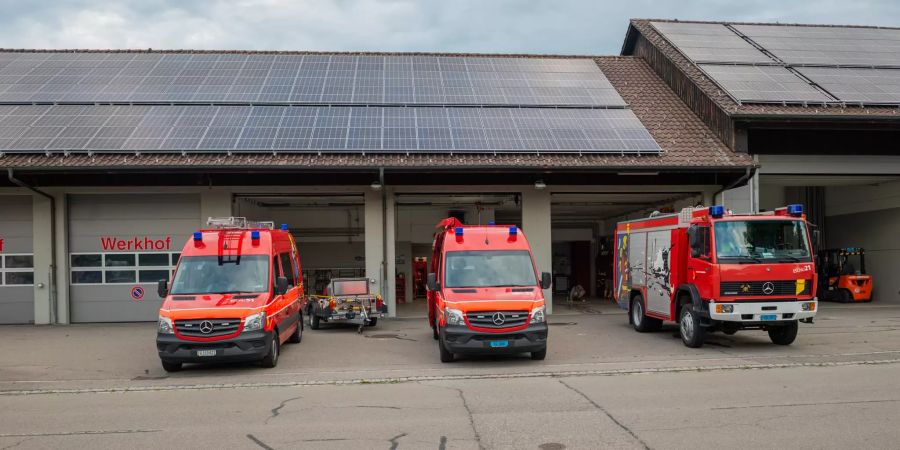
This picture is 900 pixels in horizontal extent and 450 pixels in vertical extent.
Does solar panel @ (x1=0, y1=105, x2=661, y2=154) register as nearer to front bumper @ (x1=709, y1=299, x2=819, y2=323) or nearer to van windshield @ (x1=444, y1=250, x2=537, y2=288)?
van windshield @ (x1=444, y1=250, x2=537, y2=288)

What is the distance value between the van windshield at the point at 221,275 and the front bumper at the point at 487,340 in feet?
11.7

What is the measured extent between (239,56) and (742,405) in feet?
75.8

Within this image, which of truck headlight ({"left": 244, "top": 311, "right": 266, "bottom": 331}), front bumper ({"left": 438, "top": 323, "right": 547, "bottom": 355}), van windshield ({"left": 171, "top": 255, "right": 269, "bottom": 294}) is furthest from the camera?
van windshield ({"left": 171, "top": 255, "right": 269, "bottom": 294})

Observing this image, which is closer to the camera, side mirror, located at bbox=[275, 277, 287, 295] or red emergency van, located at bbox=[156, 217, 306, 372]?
red emergency van, located at bbox=[156, 217, 306, 372]

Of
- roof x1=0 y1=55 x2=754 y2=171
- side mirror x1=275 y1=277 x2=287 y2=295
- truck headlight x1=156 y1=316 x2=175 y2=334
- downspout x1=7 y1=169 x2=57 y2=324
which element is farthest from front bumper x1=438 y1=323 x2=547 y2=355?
downspout x1=7 y1=169 x2=57 y2=324

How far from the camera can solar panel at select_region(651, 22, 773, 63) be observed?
25625mm

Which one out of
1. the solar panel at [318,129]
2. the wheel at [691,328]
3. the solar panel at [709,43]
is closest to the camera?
the wheel at [691,328]

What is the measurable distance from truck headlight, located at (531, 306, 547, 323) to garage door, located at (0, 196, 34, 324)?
50.8 ft

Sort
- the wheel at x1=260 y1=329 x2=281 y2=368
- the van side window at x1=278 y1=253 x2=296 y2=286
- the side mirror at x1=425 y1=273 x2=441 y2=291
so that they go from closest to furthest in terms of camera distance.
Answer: the wheel at x1=260 y1=329 x2=281 y2=368 < the side mirror at x1=425 y1=273 x2=441 y2=291 < the van side window at x1=278 y1=253 x2=296 y2=286

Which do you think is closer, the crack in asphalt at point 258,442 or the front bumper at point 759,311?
the crack in asphalt at point 258,442

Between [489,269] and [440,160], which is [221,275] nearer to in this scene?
[489,269]

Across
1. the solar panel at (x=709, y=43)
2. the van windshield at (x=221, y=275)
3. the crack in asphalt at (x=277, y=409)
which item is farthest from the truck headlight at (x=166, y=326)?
the solar panel at (x=709, y=43)

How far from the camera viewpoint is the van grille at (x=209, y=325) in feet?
38.8

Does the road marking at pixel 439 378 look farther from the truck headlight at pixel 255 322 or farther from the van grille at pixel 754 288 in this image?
the van grille at pixel 754 288
